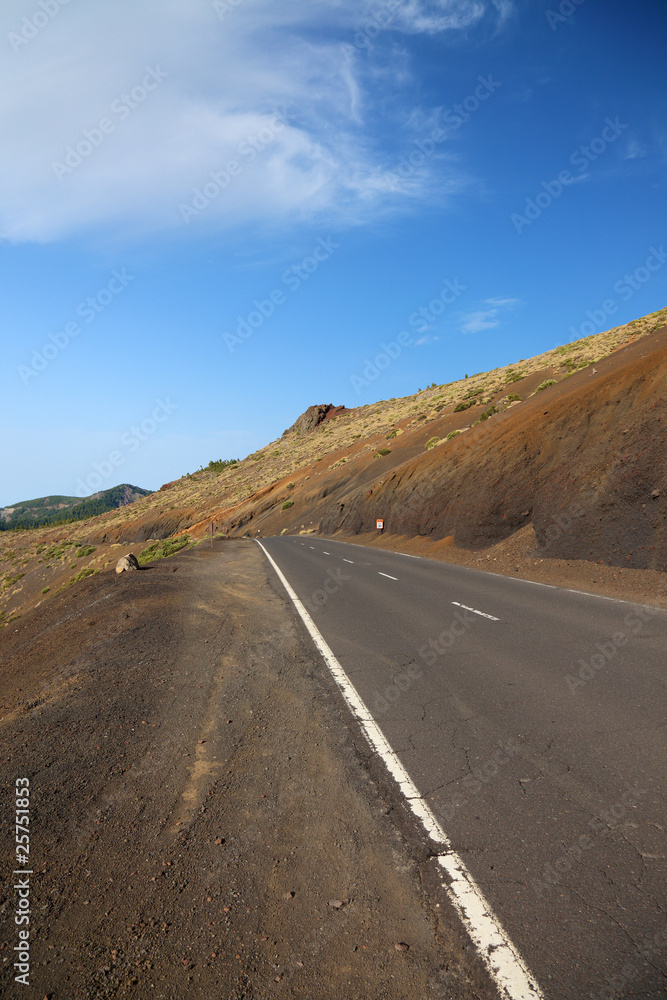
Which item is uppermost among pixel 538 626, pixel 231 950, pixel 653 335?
pixel 653 335

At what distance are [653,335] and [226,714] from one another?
31774 millimetres

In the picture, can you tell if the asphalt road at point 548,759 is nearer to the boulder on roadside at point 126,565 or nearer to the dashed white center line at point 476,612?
the dashed white center line at point 476,612

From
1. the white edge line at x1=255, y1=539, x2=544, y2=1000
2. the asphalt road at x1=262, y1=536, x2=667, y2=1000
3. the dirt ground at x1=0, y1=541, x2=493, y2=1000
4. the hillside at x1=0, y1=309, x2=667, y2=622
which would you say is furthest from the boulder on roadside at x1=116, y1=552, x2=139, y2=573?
the white edge line at x1=255, y1=539, x2=544, y2=1000

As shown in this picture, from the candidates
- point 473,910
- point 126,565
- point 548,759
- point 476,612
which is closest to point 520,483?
point 476,612

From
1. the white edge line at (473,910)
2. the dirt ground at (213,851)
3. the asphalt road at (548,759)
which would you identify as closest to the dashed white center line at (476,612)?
the asphalt road at (548,759)

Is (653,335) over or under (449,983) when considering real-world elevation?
over

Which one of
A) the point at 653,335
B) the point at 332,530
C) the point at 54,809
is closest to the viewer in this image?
the point at 54,809

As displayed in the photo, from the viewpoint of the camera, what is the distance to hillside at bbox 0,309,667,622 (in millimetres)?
15781

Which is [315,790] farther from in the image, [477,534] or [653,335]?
[653,335]

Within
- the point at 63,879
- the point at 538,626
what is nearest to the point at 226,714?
the point at 63,879

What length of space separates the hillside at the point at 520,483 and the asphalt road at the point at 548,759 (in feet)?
20.8

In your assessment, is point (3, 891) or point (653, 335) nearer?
point (3, 891)

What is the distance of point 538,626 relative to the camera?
8.99 m

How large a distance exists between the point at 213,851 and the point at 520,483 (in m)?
20.6
